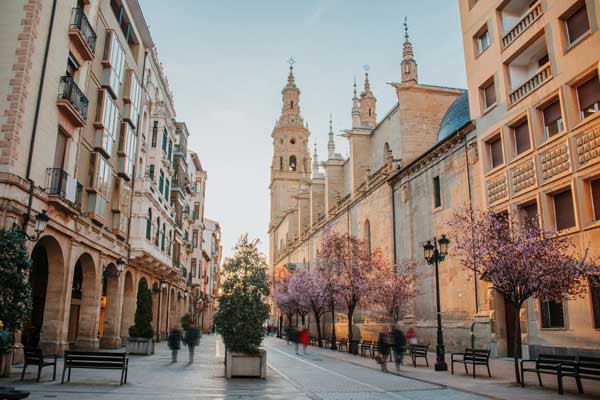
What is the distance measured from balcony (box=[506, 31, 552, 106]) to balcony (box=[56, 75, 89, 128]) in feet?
56.6

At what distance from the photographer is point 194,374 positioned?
15570 millimetres

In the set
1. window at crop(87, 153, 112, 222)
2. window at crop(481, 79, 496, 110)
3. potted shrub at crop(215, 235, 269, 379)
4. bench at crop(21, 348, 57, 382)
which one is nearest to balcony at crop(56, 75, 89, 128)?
window at crop(87, 153, 112, 222)

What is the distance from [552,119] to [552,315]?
23.6 ft

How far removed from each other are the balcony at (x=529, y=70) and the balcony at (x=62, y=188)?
1777cm

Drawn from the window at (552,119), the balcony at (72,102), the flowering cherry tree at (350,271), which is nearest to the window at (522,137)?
the window at (552,119)

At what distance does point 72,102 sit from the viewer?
1791 cm

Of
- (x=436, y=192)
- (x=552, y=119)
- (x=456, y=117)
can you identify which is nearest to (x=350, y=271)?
(x=436, y=192)

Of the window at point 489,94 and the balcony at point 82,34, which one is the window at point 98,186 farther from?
the window at point 489,94

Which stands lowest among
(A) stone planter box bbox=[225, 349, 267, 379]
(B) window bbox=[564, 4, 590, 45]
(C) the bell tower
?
(A) stone planter box bbox=[225, 349, 267, 379]

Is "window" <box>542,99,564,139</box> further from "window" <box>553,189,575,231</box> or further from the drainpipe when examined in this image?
the drainpipe

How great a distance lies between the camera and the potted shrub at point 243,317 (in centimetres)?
1456

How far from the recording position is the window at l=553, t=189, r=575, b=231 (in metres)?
17.0

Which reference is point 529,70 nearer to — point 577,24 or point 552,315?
point 577,24

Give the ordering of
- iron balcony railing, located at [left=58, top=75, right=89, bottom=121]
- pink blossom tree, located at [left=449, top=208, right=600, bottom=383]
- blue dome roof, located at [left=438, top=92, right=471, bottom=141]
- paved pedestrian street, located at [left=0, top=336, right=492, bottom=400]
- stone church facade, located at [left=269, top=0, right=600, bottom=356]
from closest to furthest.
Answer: paved pedestrian street, located at [left=0, top=336, right=492, bottom=400] → pink blossom tree, located at [left=449, top=208, right=600, bottom=383] → stone church facade, located at [left=269, top=0, right=600, bottom=356] → iron balcony railing, located at [left=58, top=75, right=89, bottom=121] → blue dome roof, located at [left=438, top=92, right=471, bottom=141]
